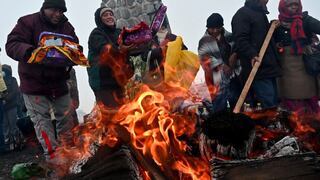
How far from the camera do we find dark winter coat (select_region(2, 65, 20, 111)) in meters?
9.49

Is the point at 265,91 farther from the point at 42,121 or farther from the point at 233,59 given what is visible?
the point at 42,121

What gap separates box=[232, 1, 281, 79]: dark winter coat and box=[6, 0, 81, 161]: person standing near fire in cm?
263

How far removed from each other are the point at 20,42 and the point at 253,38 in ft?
11.6

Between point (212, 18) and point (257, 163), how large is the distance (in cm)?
450

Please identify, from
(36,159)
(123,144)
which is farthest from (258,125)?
(36,159)

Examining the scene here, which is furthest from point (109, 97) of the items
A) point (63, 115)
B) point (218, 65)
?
point (218, 65)

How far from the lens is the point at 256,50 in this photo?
6.85 metres

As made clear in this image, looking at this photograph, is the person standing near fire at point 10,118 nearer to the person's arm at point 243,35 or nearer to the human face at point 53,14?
the human face at point 53,14

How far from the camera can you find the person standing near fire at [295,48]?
709 centimetres

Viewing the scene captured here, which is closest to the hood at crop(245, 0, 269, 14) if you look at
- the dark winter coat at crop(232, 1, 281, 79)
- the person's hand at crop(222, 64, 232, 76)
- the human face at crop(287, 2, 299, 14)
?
the dark winter coat at crop(232, 1, 281, 79)

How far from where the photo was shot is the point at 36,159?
7.95 meters

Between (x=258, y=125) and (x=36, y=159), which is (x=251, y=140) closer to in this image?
(x=258, y=125)

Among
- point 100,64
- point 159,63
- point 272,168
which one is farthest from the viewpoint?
point 159,63

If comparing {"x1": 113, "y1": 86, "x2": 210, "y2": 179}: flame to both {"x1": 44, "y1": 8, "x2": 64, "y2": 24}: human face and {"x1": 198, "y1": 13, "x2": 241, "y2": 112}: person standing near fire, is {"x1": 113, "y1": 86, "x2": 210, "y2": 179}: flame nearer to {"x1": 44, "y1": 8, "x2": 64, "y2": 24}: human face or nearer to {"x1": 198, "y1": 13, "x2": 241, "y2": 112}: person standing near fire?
{"x1": 44, "y1": 8, "x2": 64, "y2": 24}: human face
